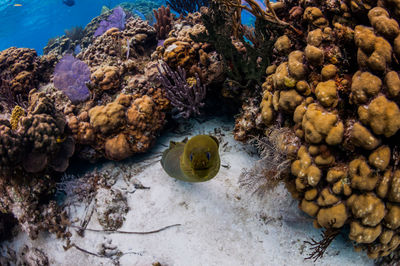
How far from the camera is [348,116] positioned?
229 centimetres

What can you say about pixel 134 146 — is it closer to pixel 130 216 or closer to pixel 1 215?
pixel 130 216

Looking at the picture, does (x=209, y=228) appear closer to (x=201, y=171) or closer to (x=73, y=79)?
(x=201, y=171)

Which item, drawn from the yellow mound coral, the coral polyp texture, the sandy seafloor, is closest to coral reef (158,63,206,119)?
the sandy seafloor

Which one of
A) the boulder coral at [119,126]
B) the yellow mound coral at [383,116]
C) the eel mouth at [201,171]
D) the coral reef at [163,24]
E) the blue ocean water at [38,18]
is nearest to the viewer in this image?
the yellow mound coral at [383,116]

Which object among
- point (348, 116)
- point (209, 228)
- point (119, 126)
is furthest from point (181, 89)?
point (348, 116)

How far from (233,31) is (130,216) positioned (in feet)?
12.1

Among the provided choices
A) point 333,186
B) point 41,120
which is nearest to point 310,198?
point 333,186

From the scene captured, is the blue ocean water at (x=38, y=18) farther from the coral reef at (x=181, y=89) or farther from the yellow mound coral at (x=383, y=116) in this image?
the yellow mound coral at (x=383, y=116)

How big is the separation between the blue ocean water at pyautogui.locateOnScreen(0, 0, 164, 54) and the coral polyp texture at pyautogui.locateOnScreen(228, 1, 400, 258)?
44.0 meters

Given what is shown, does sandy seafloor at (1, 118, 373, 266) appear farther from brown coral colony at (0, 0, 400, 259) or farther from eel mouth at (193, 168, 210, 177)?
eel mouth at (193, 168, 210, 177)

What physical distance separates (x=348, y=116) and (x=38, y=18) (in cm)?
5386

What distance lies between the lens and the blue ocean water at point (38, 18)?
34.8 m

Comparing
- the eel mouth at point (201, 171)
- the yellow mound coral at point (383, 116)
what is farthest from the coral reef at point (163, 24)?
the yellow mound coral at point (383, 116)

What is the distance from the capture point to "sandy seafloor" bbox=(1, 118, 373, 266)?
9.37ft
